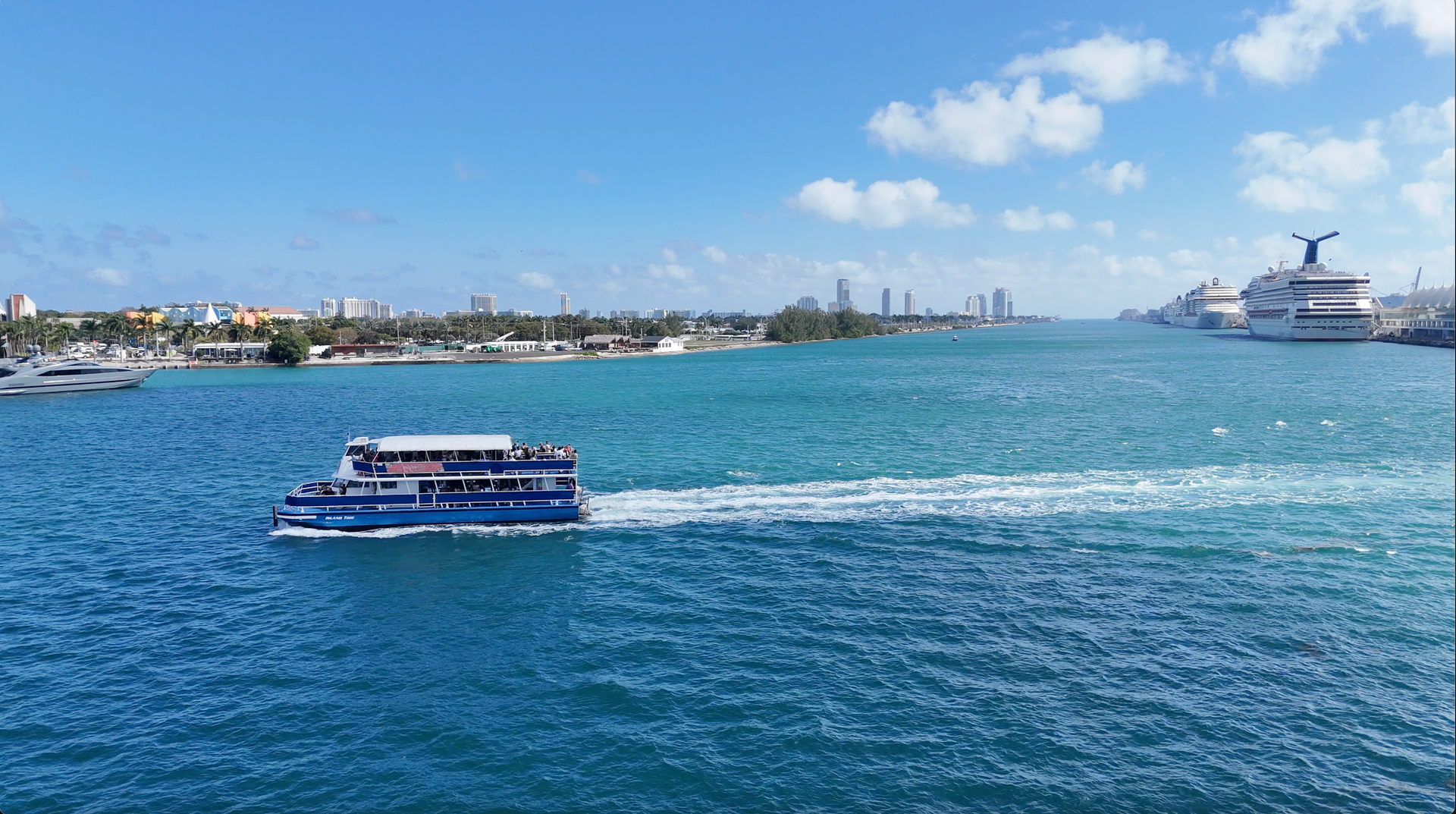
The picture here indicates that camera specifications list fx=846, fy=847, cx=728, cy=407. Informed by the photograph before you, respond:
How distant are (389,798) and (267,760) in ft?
12.9

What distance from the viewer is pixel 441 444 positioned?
41.8 metres

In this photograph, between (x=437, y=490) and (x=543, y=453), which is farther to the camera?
(x=543, y=453)

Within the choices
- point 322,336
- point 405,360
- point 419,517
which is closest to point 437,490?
point 419,517

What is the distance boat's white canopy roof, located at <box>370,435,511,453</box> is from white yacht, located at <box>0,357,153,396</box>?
89439 mm

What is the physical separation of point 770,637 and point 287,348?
151 m

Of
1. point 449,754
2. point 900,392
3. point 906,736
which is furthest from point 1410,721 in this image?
point 900,392

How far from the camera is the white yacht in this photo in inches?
4038

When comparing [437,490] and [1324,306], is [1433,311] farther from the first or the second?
[1324,306]

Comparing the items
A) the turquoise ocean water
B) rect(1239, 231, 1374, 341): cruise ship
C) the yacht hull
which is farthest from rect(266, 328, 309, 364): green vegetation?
rect(1239, 231, 1374, 341): cruise ship

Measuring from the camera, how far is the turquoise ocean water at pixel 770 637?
20.3 m

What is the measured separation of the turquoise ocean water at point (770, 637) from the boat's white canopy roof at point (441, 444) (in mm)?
4144

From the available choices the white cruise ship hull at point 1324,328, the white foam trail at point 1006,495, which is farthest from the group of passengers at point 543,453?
the white cruise ship hull at point 1324,328

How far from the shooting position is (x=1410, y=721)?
22219 mm

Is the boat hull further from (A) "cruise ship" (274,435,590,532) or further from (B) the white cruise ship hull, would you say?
(B) the white cruise ship hull
